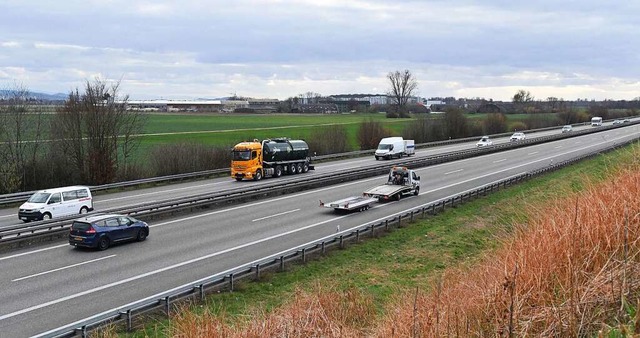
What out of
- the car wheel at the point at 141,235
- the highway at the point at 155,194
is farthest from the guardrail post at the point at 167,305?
the highway at the point at 155,194

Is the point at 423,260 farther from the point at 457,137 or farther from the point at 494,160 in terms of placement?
the point at 457,137

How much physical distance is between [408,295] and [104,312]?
8.21 meters

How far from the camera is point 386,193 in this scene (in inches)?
1303

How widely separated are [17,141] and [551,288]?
38566 millimetres

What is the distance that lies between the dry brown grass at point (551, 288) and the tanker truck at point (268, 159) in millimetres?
34332

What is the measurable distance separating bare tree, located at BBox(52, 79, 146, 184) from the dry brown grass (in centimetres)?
3647

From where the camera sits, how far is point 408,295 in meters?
11.4

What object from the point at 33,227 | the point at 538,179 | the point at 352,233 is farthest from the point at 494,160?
the point at 33,227

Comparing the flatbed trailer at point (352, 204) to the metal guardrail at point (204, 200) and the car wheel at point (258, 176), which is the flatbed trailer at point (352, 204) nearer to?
the metal guardrail at point (204, 200)

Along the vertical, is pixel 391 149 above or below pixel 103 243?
above

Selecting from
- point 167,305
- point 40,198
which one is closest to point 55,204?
point 40,198

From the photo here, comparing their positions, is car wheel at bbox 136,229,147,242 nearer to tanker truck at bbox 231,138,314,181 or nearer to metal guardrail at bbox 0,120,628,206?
metal guardrail at bbox 0,120,628,206

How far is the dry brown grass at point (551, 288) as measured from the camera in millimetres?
7230

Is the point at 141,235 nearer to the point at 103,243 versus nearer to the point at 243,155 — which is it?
the point at 103,243
